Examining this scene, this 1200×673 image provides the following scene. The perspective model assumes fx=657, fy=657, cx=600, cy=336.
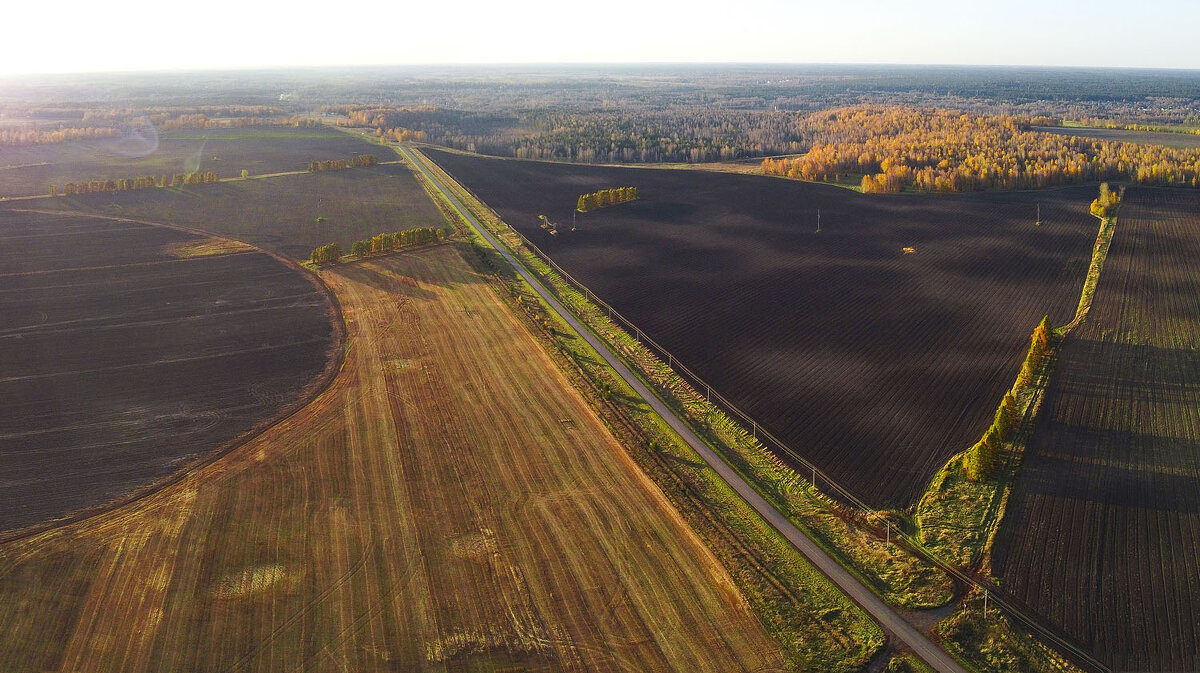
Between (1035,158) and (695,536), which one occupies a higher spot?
(1035,158)

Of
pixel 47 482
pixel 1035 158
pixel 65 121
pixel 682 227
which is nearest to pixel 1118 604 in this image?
pixel 47 482

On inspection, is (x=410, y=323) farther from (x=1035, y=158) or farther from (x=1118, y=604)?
(x=1035, y=158)

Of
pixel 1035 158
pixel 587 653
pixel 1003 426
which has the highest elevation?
pixel 1035 158

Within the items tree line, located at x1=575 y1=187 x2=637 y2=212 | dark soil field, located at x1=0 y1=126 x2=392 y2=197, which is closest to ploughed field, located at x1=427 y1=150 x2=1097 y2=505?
tree line, located at x1=575 y1=187 x2=637 y2=212

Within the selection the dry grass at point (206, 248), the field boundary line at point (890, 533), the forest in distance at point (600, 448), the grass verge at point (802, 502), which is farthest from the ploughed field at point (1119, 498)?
the dry grass at point (206, 248)

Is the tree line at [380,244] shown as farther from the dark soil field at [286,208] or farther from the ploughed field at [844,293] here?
the ploughed field at [844,293]

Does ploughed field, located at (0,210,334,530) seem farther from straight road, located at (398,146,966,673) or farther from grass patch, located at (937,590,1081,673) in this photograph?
grass patch, located at (937,590,1081,673)

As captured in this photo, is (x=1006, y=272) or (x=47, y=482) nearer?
(x=47, y=482)

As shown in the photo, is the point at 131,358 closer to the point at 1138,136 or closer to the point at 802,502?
the point at 802,502
